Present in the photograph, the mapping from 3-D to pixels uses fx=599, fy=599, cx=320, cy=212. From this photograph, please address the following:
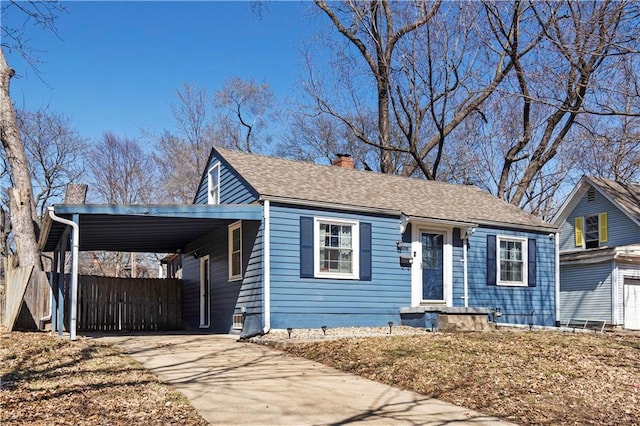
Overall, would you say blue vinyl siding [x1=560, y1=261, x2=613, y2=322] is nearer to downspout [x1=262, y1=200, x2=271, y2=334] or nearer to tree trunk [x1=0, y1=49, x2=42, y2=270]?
downspout [x1=262, y1=200, x2=271, y2=334]

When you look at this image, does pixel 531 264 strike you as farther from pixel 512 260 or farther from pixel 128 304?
pixel 128 304

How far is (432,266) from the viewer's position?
14266mm

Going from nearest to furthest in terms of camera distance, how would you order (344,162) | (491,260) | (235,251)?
(235,251) → (491,260) → (344,162)

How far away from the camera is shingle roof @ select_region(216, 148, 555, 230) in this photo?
511 inches

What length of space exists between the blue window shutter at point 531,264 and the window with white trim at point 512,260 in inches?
4.4

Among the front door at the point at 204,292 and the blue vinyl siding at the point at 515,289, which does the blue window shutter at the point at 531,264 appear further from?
the front door at the point at 204,292

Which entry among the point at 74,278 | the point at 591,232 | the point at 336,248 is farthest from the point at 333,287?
the point at 591,232

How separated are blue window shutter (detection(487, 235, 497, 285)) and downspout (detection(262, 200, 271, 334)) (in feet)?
20.1

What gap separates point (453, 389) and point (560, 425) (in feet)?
4.69

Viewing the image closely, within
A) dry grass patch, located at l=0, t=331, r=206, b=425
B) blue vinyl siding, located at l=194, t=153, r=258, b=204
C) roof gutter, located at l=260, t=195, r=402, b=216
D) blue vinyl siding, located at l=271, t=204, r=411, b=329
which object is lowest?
dry grass patch, located at l=0, t=331, r=206, b=425

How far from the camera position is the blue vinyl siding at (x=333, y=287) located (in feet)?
39.2

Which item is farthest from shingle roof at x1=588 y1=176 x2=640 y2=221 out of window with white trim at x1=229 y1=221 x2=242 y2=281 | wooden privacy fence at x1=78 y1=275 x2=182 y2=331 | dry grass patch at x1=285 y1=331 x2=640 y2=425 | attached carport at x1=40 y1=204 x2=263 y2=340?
wooden privacy fence at x1=78 y1=275 x2=182 y2=331

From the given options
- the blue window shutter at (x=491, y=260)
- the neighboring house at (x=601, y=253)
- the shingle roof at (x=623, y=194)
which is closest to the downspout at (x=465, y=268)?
the blue window shutter at (x=491, y=260)

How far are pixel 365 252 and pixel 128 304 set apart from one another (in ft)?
21.9
